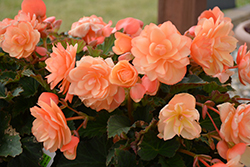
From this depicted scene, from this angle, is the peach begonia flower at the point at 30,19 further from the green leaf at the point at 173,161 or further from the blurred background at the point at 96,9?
the blurred background at the point at 96,9

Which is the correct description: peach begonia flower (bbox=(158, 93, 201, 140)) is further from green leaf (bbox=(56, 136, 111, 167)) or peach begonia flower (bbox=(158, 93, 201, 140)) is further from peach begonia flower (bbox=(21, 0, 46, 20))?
peach begonia flower (bbox=(21, 0, 46, 20))

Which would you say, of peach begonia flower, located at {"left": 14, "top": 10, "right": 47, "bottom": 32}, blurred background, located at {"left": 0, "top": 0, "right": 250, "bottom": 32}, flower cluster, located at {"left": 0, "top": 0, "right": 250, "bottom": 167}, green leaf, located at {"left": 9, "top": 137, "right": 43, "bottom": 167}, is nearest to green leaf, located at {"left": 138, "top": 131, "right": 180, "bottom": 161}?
flower cluster, located at {"left": 0, "top": 0, "right": 250, "bottom": 167}

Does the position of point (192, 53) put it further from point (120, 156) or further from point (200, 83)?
point (120, 156)

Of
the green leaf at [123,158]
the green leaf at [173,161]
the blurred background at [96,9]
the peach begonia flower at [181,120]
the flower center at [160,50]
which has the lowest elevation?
the blurred background at [96,9]

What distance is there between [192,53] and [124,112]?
0.83ft

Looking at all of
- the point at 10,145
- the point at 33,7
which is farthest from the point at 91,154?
the point at 33,7

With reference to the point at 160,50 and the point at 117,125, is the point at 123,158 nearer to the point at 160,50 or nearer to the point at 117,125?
the point at 117,125

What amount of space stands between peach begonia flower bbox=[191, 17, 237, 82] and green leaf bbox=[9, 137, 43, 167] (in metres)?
0.39

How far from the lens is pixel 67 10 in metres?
4.29

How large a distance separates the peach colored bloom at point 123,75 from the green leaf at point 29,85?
29 cm

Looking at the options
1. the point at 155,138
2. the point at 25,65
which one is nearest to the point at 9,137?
the point at 25,65

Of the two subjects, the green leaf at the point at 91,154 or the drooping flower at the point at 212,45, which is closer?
the drooping flower at the point at 212,45

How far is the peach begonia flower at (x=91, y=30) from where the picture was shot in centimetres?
71

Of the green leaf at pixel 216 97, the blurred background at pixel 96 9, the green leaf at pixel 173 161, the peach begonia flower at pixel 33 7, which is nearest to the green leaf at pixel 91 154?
the green leaf at pixel 173 161
